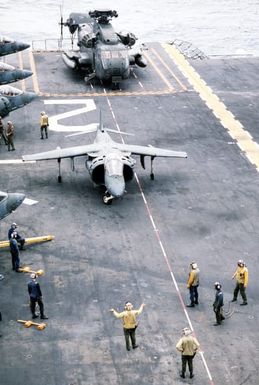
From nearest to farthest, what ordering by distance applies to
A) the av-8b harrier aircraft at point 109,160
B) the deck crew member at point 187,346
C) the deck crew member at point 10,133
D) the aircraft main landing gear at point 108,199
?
the deck crew member at point 187,346, the av-8b harrier aircraft at point 109,160, the aircraft main landing gear at point 108,199, the deck crew member at point 10,133

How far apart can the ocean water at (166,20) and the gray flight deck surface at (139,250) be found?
1530 inches

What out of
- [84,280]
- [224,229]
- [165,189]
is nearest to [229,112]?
[165,189]

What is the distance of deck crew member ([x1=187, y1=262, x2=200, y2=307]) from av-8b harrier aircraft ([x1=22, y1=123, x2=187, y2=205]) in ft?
28.8

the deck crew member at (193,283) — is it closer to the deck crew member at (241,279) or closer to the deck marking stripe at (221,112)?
the deck crew member at (241,279)

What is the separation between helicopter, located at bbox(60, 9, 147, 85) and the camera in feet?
181

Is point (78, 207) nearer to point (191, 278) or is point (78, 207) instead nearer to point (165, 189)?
point (165, 189)

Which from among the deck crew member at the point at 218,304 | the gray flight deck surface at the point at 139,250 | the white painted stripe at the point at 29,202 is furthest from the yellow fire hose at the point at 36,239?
the deck crew member at the point at 218,304

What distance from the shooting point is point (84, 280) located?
30719 mm

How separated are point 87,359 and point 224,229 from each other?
12274 mm

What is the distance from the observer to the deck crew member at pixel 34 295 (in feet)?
88.6

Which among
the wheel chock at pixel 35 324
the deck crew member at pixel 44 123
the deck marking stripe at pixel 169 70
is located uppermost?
the deck crew member at pixel 44 123

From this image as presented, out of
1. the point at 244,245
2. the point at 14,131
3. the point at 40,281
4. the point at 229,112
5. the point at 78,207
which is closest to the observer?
the point at 40,281

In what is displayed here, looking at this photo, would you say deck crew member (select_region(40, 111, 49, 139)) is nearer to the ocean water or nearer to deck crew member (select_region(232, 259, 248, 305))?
deck crew member (select_region(232, 259, 248, 305))

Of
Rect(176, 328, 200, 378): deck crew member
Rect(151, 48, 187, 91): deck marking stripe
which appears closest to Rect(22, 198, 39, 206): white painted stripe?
Rect(176, 328, 200, 378): deck crew member
